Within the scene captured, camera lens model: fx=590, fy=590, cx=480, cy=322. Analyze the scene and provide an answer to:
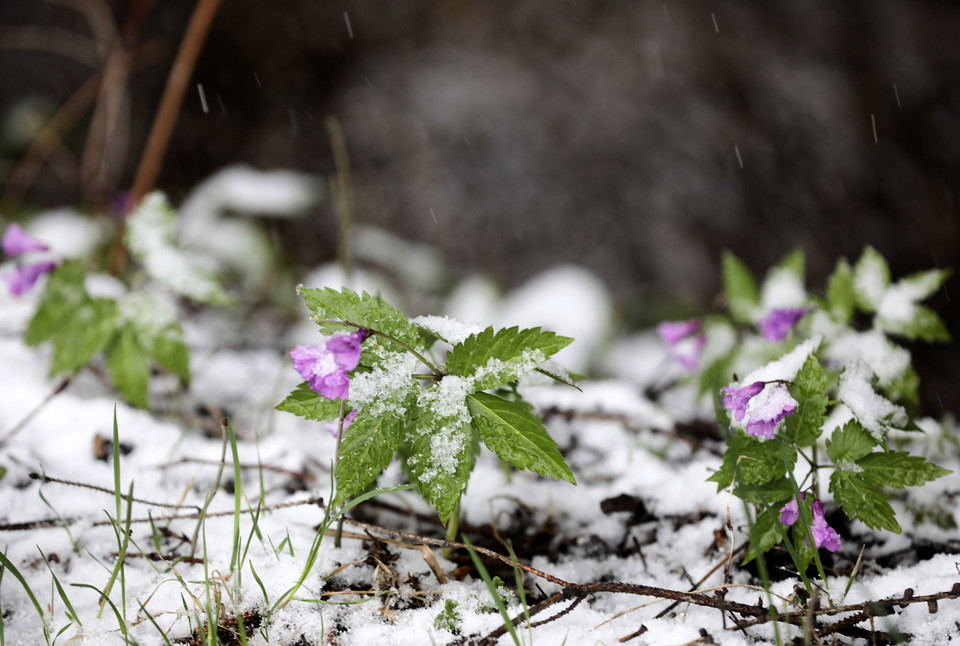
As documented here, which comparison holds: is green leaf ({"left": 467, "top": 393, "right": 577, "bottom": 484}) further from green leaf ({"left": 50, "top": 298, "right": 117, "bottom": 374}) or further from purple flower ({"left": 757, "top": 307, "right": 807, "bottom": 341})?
green leaf ({"left": 50, "top": 298, "right": 117, "bottom": 374})

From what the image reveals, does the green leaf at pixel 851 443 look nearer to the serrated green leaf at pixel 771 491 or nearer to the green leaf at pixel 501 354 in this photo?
the serrated green leaf at pixel 771 491

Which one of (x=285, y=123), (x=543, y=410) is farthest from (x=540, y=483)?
(x=285, y=123)

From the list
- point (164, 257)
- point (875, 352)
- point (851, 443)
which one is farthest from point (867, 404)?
point (164, 257)

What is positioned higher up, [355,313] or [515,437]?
[355,313]

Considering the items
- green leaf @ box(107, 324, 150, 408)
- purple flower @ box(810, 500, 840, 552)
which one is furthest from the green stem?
green leaf @ box(107, 324, 150, 408)

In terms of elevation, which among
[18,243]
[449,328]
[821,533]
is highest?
[18,243]

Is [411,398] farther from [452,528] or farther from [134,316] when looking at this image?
[134,316]
